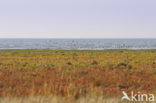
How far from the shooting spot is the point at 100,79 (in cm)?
1452

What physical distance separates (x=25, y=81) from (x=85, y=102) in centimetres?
656

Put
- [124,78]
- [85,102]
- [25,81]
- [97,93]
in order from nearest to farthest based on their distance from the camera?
[85,102], [97,93], [25,81], [124,78]

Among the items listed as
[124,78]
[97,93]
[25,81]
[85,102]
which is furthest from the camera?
[124,78]

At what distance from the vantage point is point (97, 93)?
9.65 meters

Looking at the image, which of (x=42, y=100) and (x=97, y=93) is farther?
(x=97, y=93)

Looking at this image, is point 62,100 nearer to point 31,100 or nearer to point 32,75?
point 31,100

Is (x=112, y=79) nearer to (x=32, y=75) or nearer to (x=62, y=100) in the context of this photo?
(x=32, y=75)

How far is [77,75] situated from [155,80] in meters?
4.33

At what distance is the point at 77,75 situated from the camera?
52.5 ft

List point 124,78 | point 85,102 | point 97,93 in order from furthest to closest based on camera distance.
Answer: point 124,78 → point 97,93 → point 85,102

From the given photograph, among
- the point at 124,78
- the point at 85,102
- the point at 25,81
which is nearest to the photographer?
the point at 85,102

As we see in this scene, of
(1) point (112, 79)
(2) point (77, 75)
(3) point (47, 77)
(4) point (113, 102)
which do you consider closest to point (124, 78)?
(1) point (112, 79)

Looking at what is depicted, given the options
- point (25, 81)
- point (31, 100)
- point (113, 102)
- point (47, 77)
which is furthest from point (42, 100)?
point (47, 77)

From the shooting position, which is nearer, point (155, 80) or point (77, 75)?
point (155, 80)
